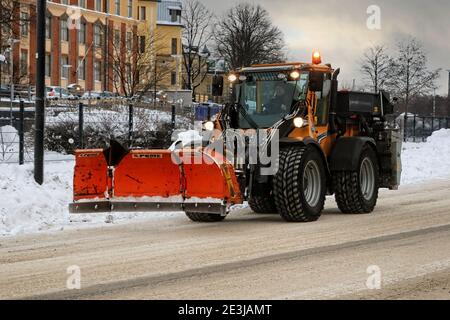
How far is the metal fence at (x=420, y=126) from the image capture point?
48375 mm

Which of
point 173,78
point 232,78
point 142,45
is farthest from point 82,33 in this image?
point 232,78

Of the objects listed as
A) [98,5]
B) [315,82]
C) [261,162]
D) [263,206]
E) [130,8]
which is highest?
[130,8]

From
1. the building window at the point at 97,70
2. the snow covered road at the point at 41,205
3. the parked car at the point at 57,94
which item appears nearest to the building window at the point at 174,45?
the building window at the point at 97,70

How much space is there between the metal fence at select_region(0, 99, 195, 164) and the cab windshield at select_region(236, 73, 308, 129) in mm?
7680

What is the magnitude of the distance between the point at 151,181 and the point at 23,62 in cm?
5574

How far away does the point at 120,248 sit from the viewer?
10.9 meters

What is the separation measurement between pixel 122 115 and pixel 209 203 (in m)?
12.2

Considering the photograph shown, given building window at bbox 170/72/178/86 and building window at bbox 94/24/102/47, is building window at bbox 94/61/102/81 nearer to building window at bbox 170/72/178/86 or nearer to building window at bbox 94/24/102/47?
building window at bbox 94/24/102/47

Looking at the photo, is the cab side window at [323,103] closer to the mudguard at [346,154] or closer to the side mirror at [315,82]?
the mudguard at [346,154]

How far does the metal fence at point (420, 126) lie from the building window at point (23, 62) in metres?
28.3

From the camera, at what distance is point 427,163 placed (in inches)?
1091

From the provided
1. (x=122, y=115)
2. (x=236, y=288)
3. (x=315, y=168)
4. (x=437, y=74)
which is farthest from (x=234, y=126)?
(x=437, y=74)

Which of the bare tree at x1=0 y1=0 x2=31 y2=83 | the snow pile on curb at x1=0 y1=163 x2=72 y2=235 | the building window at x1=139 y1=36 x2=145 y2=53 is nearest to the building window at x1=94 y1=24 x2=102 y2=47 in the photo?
the building window at x1=139 y1=36 x2=145 y2=53

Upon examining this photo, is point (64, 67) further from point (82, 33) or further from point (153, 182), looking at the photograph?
point (153, 182)
